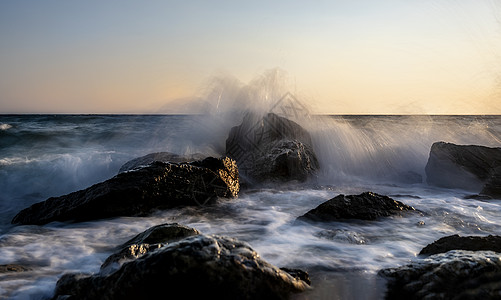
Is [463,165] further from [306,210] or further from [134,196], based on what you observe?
[134,196]

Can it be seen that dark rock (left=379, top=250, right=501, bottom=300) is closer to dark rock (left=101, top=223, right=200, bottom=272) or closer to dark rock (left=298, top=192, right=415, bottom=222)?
dark rock (left=101, top=223, right=200, bottom=272)

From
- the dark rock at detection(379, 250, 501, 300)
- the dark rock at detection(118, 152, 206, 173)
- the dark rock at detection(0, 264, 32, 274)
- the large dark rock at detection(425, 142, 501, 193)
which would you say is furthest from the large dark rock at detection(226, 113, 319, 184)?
the dark rock at detection(379, 250, 501, 300)

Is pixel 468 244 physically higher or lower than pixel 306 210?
higher

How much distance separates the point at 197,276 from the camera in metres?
1.82

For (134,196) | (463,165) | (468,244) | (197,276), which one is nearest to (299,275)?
(197,276)

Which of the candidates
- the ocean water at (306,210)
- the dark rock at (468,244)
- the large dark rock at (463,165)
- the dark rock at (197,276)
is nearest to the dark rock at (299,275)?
the ocean water at (306,210)

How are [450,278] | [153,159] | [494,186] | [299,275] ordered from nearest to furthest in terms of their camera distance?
[450,278] < [299,275] < [494,186] < [153,159]

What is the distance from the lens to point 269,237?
358 centimetres

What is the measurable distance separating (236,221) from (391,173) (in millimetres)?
5480

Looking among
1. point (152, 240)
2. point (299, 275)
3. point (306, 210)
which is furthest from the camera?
point (306, 210)

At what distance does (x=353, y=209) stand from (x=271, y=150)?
315cm

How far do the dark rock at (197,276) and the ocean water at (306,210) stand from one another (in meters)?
0.36

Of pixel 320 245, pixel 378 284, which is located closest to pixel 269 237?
pixel 320 245

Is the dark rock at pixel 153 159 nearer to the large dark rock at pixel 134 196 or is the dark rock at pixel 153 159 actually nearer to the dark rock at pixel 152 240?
the large dark rock at pixel 134 196
